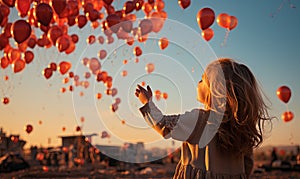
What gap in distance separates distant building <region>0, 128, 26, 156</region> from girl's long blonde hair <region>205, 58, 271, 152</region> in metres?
12.2

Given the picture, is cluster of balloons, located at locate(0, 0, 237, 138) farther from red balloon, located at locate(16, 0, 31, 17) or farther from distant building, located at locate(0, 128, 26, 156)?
distant building, located at locate(0, 128, 26, 156)

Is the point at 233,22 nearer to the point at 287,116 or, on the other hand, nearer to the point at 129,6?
the point at 129,6

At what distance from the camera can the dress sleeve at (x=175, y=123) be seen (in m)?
2.28

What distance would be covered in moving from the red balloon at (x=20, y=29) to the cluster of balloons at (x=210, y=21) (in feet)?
5.86

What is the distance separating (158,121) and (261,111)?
1.85 ft

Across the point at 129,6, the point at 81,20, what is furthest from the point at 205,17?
the point at 81,20

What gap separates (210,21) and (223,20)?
0.57 meters

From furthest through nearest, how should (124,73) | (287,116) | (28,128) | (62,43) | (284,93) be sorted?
(28,128), (287,116), (284,93), (62,43), (124,73)

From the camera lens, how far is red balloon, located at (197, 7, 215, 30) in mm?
5227

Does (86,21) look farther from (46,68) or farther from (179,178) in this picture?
(179,178)

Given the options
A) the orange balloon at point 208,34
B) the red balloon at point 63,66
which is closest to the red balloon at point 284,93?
the orange balloon at point 208,34

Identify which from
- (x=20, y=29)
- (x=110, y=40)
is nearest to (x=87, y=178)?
(x=110, y=40)

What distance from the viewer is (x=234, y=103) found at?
2346 mm

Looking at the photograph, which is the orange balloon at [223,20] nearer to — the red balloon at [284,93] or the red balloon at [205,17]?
the red balloon at [205,17]
